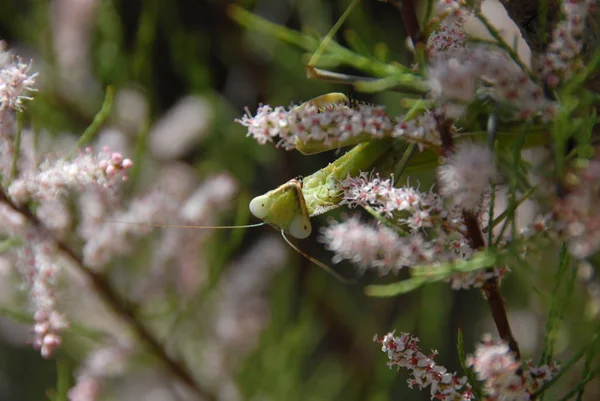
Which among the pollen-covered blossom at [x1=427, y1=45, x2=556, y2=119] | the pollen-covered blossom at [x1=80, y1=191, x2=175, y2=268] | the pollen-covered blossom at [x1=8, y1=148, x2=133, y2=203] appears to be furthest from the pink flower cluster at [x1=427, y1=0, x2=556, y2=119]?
the pollen-covered blossom at [x1=80, y1=191, x2=175, y2=268]

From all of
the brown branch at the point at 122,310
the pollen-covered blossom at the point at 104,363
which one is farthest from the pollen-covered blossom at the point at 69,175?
the pollen-covered blossom at the point at 104,363

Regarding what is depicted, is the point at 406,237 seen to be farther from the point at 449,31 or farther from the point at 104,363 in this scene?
the point at 104,363

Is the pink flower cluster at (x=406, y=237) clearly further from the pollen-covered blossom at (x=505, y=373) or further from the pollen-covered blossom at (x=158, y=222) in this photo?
the pollen-covered blossom at (x=158, y=222)

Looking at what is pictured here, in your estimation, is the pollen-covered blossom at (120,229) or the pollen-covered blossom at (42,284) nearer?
the pollen-covered blossom at (42,284)

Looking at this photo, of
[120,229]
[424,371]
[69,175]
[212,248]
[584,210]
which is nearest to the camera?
[584,210]

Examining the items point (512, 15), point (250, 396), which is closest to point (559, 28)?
point (512, 15)

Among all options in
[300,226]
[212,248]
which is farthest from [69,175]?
[212,248]
